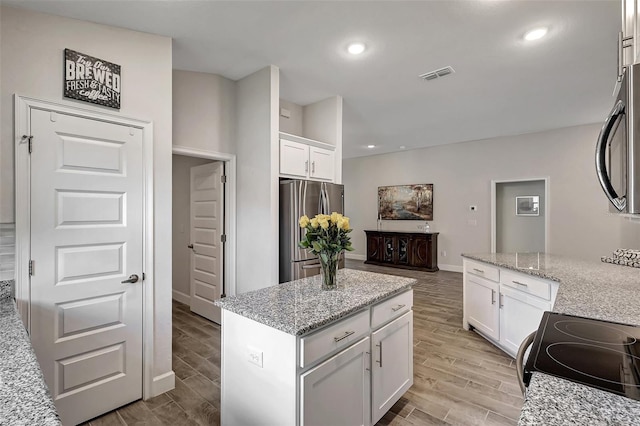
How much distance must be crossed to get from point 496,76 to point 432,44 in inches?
45.8

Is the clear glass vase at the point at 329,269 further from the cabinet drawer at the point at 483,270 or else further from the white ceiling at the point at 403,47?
the cabinet drawer at the point at 483,270

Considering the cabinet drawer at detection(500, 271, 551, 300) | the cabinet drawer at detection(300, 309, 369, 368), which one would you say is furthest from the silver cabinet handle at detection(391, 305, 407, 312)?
the cabinet drawer at detection(500, 271, 551, 300)

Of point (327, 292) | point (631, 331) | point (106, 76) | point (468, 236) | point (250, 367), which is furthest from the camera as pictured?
point (468, 236)

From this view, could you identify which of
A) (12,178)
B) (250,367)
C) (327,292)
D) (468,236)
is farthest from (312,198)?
(468,236)

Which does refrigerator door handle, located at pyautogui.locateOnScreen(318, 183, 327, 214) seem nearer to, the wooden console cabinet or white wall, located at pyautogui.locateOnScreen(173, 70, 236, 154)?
white wall, located at pyautogui.locateOnScreen(173, 70, 236, 154)

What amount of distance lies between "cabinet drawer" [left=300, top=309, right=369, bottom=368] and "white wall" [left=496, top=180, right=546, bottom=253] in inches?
229

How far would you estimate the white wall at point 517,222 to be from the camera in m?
6.05

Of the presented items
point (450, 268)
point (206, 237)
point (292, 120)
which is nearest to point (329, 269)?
point (206, 237)

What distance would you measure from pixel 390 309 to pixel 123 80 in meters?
2.49

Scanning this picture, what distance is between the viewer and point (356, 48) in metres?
2.77

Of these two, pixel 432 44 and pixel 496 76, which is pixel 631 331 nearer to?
pixel 432 44

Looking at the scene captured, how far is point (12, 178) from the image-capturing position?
5.88 ft

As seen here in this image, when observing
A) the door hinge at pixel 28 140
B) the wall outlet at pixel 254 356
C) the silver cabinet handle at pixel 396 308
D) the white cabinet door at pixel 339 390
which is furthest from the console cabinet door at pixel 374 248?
the door hinge at pixel 28 140

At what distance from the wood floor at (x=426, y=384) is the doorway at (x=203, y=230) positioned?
0.48m
